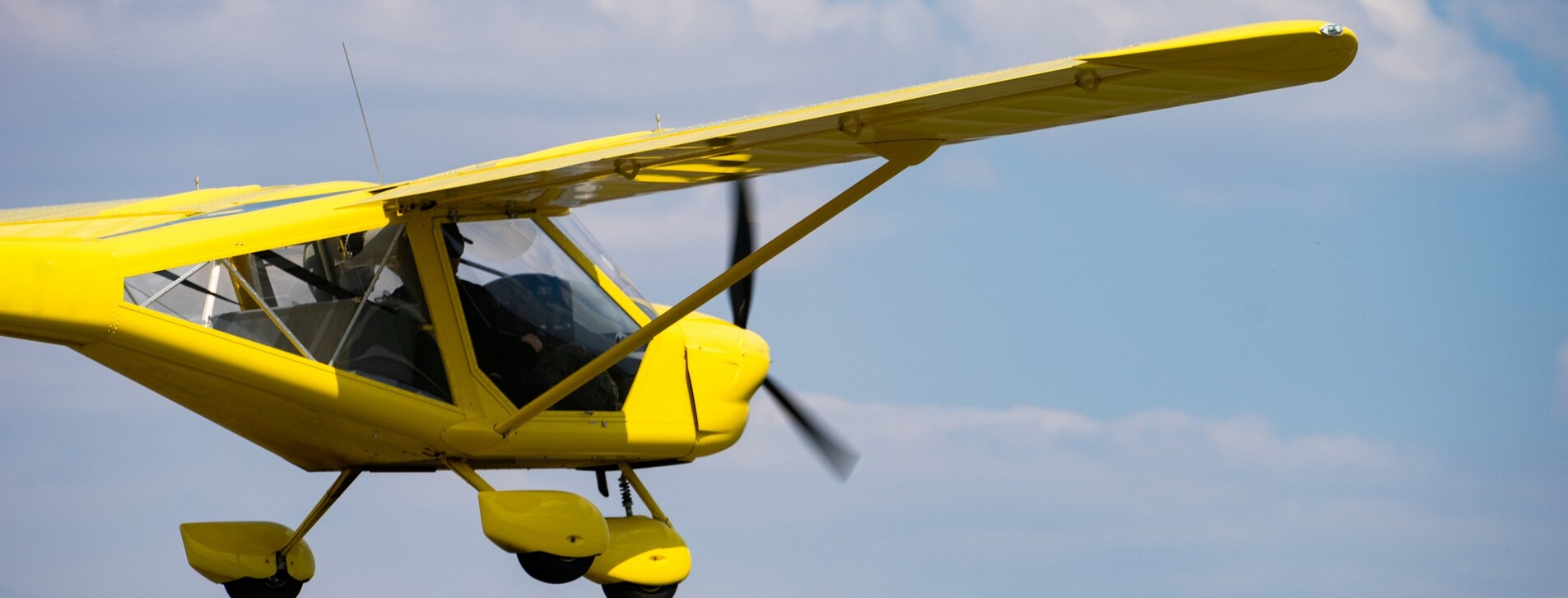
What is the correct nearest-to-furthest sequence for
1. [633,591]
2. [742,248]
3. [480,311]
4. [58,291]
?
[58,291], [480,311], [633,591], [742,248]

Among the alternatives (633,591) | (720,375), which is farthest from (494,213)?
(633,591)

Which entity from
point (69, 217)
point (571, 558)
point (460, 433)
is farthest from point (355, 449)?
point (69, 217)

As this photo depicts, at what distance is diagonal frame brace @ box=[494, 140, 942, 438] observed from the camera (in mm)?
10578

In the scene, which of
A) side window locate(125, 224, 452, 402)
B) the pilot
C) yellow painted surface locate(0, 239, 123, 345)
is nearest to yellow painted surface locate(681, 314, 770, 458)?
the pilot

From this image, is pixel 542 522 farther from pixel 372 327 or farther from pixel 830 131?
pixel 830 131

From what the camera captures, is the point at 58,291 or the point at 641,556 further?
the point at 641,556

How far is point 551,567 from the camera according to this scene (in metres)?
11.5

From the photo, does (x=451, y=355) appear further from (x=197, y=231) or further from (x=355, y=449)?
(x=197, y=231)

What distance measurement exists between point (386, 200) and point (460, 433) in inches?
56.1

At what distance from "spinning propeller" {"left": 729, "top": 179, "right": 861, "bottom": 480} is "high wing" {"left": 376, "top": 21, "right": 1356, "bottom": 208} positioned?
3.57 feet

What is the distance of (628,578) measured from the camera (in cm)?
1231

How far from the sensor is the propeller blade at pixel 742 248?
13914mm

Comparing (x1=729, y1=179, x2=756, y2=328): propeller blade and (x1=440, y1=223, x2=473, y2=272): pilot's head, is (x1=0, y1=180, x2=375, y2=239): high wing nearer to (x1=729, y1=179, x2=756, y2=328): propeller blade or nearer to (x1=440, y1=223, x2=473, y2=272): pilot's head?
(x1=440, y1=223, x2=473, y2=272): pilot's head

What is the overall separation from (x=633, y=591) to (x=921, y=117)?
3878mm
